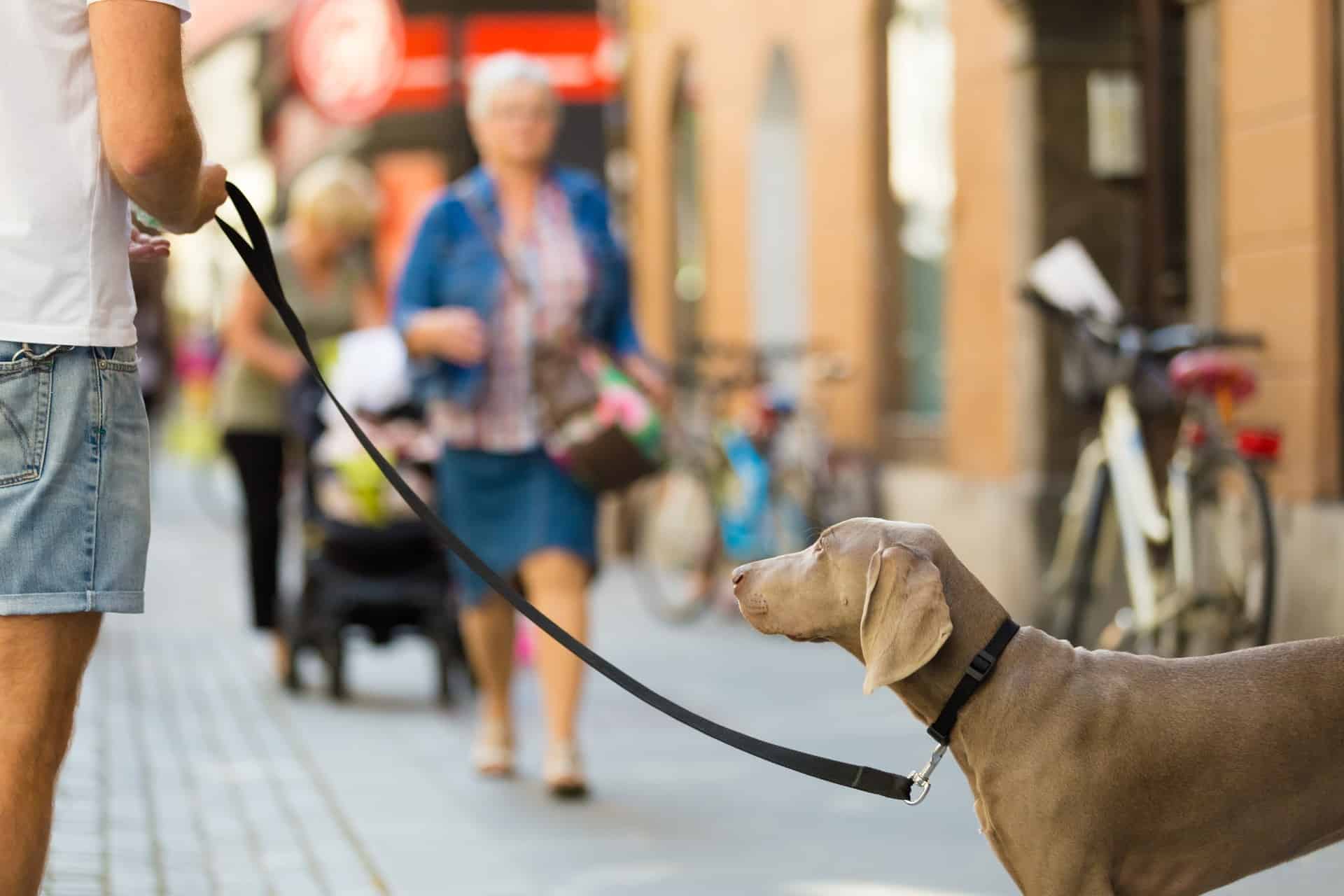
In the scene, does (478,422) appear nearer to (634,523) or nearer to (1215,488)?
(1215,488)

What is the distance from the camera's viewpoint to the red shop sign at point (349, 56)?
19.6 metres

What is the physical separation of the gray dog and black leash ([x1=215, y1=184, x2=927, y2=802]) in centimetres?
19

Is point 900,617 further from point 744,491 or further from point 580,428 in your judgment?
point 744,491

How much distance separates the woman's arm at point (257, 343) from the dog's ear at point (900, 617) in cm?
587

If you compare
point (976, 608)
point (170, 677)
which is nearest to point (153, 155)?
point (976, 608)

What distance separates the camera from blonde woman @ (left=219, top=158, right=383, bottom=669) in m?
9.28

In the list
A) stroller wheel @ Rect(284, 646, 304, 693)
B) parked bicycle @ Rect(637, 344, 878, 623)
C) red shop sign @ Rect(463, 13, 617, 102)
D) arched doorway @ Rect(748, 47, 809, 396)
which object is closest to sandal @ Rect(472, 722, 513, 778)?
stroller wheel @ Rect(284, 646, 304, 693)

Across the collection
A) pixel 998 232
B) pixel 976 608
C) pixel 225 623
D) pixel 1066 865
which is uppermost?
pixel 998 232

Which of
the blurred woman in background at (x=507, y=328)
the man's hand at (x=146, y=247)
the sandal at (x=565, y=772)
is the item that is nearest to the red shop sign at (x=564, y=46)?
the blurred woman in background at (x=507, y=328)

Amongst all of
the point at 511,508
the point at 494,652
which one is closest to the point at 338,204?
the point at 511,508

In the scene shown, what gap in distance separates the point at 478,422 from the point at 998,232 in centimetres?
442

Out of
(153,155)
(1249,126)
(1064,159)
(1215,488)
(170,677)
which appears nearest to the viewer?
(153,155)

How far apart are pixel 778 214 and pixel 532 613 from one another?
10935 mm

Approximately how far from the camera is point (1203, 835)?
3498 millimetres
